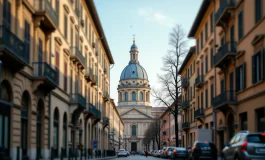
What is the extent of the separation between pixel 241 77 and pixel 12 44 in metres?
15.5

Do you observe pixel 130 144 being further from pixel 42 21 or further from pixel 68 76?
pixel 42 21

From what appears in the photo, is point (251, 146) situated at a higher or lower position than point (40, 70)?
lower

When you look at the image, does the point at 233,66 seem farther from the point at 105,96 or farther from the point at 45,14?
the point at 105,96

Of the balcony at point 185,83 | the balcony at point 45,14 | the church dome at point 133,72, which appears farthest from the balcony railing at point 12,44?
the church dome at point 133,72

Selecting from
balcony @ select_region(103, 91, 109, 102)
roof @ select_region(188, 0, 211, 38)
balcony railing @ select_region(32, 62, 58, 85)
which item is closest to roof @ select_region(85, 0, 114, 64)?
balcony @ select_region(103, 91, 109, 102)

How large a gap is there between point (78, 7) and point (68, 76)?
25.2 feet

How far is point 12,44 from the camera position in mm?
19969

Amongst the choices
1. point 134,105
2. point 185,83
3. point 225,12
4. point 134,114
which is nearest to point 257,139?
point 225,12

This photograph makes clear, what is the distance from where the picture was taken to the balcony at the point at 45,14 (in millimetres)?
24969

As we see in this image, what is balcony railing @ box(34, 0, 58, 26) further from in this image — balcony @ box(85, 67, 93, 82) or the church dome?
the church dome

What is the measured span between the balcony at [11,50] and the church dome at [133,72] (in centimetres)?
14986

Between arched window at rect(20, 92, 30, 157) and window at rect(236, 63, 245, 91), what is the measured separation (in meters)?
12.8

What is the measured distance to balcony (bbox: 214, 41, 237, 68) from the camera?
30703 millimetres

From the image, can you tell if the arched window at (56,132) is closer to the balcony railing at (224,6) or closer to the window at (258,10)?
the balcony railing at (224,6)
